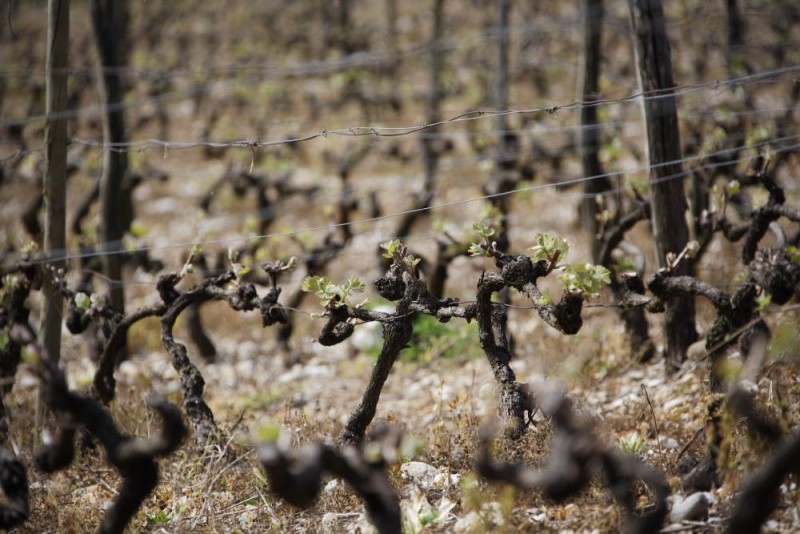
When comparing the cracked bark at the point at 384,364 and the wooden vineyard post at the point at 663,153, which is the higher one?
the wooden vineyard post at the point at 663,153

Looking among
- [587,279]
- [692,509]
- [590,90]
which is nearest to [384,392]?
[590,90]

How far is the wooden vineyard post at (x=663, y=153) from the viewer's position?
4305 mm

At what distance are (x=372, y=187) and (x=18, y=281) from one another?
23.8ft

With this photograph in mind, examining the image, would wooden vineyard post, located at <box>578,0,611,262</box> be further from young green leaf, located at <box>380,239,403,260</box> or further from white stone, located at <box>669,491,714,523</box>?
white stone, located at <box>669,491,714,523</box>

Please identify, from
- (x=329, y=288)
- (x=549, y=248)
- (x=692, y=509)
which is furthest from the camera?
(x=329, y=288)

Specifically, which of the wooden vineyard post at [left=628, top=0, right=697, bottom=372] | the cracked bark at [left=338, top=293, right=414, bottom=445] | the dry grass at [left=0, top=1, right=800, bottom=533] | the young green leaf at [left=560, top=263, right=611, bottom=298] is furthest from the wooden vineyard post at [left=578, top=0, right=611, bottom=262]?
the young green leaf at [left=560, top=263, right=611, bottom=298]

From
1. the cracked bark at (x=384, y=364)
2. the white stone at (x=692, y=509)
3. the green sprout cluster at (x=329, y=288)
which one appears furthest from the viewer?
the cracked bark at (x=384, y=364)

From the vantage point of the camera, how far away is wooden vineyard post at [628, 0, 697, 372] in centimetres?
430

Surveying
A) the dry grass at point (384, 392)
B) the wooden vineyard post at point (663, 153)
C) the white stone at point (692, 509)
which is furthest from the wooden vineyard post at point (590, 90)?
the white stone at point (692, 509)

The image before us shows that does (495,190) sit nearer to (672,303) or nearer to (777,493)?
(672,303)

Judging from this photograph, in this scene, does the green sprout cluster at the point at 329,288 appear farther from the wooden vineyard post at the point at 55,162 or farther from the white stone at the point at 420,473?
the wooden vineyard post at the point at 55,162

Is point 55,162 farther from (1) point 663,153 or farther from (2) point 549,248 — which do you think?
(1) point 663,153

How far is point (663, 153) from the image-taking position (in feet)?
14.4

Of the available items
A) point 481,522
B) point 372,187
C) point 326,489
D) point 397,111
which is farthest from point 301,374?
point 397,111
